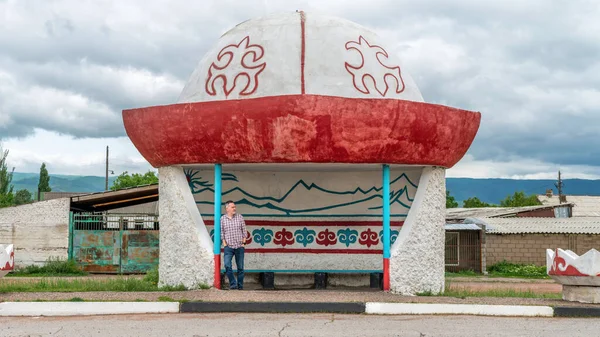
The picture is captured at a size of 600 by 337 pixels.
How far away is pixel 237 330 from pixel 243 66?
211 inches

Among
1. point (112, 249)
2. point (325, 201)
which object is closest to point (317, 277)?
point (325, 201)

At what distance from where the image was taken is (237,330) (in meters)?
9.06

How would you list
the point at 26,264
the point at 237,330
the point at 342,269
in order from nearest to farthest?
1. the point at 237,330
2. the point at 342,269
3. the point at 26,264

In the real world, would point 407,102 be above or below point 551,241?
above

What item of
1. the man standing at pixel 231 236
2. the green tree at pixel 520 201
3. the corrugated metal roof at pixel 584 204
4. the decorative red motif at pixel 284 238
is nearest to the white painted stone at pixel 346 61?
the man standing at pixel 231 236

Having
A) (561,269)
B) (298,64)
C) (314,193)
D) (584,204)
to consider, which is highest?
(298,64)

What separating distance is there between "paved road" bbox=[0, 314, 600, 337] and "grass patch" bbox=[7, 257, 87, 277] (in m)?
10.8

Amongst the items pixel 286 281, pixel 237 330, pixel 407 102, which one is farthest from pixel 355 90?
pixel 237 330

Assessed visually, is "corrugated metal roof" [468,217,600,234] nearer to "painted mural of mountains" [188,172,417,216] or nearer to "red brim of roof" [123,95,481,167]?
"painted mural of mountains" [188,172,417,216]

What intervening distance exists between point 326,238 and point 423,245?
236 centimetres

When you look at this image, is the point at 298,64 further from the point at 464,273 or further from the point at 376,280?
the point at 464,273

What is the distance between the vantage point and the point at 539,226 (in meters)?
26.0

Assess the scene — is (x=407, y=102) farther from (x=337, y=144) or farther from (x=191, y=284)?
(x=191, y=284)

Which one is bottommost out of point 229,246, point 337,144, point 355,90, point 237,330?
point 237,330
